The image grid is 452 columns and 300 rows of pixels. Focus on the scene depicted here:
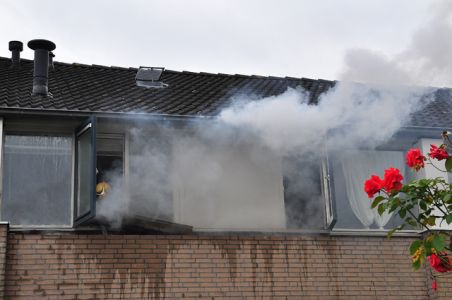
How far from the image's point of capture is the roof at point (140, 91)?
10703 mm

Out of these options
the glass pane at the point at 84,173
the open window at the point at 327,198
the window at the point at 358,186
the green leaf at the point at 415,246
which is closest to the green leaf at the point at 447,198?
the green leaf at the point at 415,246

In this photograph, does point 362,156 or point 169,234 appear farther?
point 362,156

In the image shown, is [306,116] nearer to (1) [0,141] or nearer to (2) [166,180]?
(2) [166,180]

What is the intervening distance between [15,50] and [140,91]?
3.04 metres

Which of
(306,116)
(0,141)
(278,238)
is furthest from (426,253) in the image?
(0,141)

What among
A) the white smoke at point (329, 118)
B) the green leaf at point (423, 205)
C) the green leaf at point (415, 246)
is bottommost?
the green leaf at point (415, 246)

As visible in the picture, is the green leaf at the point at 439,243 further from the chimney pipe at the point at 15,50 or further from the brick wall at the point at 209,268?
the chimney pipe at the point at 15,50

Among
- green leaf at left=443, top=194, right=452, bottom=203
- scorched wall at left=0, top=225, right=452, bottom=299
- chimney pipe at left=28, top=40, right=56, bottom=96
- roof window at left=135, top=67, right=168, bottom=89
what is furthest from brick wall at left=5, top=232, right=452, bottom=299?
green leaf at left=443, top=194, right=452, bottom=203

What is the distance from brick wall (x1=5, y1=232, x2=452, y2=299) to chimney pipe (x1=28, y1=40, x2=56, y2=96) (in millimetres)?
2861

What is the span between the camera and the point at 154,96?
12.0 metres

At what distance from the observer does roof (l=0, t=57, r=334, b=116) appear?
1072cm

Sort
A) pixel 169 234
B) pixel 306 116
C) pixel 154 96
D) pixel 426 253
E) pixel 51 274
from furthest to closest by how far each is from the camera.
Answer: pixel 154 96 < pixel 306 116 < pixel 169 234 < pixel 51 274 < pixel 426 253

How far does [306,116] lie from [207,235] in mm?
2303

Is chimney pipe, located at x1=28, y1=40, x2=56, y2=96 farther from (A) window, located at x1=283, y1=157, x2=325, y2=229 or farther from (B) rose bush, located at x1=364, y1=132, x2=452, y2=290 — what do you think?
(B) rose bush, located at x1=364, y1=132, x2=452, y2=290
